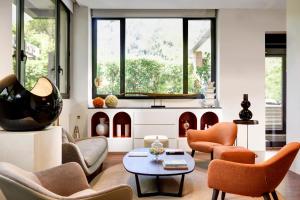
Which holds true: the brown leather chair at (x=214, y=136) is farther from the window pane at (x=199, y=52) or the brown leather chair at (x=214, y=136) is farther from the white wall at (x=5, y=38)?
the white wall at (x=5, y=38)

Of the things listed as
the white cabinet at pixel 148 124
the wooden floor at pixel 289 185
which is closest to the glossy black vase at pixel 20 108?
the wooden floor at pixel 289 185

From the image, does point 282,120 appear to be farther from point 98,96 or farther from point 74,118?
point 74,118

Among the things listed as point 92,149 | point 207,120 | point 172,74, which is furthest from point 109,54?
point 92,149

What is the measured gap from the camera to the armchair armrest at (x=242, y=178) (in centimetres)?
279

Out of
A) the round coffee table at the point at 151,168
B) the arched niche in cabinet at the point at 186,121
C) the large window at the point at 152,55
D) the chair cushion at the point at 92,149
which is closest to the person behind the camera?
the round coffee table at the point at 151,168

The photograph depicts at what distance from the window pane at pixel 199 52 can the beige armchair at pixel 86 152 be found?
9.23 feet

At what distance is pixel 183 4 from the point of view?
20.6 ft

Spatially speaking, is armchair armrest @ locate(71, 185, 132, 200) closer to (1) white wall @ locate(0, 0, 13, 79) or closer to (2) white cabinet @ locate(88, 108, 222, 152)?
(1) white wall @ locate(0, 0, 13, 79)

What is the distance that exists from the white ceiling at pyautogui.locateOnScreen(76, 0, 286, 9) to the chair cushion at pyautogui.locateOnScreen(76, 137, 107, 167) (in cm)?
288

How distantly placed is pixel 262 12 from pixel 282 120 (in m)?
2.62

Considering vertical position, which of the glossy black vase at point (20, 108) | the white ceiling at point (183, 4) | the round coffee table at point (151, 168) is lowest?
the round coffee table at point (151, 168)

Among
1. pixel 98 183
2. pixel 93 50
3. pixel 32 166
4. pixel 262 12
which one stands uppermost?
pixel 262 12

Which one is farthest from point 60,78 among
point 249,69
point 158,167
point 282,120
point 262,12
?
point 282,120

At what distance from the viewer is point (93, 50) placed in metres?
6.86
